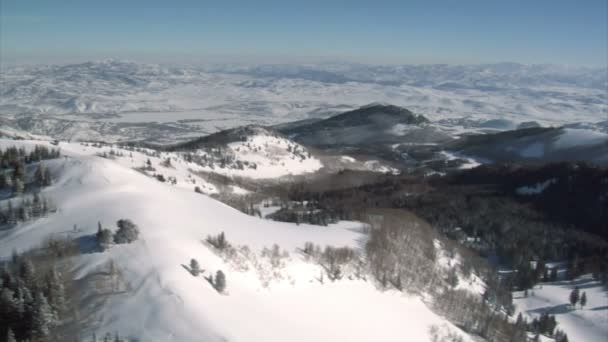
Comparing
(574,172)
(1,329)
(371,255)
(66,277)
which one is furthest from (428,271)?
(574,172)

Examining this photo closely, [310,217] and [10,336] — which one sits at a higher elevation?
[10,336]

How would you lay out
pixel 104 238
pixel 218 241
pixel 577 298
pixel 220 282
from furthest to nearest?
pixel 577 298, pixel 218 241, pixel 104 238, pixel 220 282

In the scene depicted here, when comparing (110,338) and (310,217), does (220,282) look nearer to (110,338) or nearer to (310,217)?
(110,338)

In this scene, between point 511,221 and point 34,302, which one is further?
point 511,221

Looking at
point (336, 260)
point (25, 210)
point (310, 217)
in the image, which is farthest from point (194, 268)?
point (310, 217)

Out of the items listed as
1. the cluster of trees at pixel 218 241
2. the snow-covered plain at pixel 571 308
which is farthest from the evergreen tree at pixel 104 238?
the snow-covered plain at pixel 571 308
